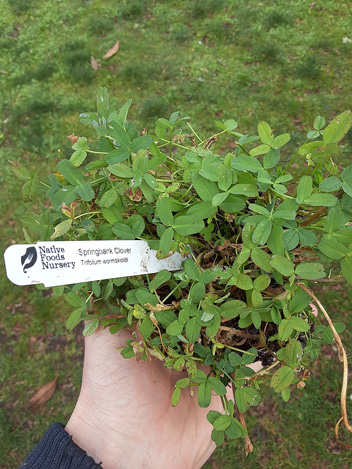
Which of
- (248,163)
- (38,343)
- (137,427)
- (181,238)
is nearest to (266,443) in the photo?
(137,427)

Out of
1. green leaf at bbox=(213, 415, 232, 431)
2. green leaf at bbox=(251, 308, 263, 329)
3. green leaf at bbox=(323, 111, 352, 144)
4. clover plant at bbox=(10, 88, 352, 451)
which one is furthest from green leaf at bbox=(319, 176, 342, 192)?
green leaf at bbox=(213, 415, 232, 431)

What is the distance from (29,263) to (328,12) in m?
4.11

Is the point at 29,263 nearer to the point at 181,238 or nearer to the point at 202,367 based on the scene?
the point at 181,238

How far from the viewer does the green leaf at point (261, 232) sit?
103 cm

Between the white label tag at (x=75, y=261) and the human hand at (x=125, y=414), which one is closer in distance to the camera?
the white label tag at (x=75, y=261)

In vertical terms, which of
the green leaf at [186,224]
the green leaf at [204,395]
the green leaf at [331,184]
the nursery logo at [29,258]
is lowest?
the green leaf at [204,395]

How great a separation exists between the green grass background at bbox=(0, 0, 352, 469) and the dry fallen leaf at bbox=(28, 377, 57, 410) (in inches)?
1.6

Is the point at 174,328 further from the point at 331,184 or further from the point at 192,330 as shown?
the point at 331,184

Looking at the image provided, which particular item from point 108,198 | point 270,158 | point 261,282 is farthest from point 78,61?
point 261,282

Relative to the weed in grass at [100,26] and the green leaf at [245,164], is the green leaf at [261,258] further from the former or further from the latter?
the weed in grass at [100,26]

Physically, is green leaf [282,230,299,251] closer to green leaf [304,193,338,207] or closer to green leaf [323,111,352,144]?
green leaf [304,193,338,207]

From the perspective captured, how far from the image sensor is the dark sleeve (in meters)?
1.48

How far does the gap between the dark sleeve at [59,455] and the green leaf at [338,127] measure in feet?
4.81

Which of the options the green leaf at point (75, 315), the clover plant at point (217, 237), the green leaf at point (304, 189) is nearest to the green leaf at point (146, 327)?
the clover plant at point (217, 237)
